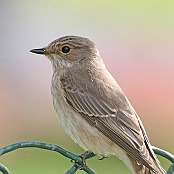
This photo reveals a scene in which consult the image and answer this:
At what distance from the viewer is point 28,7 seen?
1883 cm

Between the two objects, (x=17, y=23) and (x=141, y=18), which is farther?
(x=141, y=18)

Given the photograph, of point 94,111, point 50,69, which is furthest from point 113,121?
point 50,69

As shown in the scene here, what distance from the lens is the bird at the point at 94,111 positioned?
6.01 m

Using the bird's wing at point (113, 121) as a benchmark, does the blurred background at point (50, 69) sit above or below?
above

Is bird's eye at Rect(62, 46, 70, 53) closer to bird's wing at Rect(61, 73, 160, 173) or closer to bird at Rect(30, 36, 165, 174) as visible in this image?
bird at Rect(30, 36, 165, 174)

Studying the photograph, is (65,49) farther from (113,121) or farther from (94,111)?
(113,121)

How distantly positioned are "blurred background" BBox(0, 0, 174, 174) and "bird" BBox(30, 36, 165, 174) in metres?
3.21

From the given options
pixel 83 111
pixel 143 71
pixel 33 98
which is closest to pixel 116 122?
pixel 83 111

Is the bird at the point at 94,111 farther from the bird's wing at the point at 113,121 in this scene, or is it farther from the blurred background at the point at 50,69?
the blurred background at the point at 50,69

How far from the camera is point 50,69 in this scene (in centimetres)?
1224

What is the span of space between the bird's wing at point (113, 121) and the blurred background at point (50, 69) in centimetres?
342

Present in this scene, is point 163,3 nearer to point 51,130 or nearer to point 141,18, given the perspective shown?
point 141,18

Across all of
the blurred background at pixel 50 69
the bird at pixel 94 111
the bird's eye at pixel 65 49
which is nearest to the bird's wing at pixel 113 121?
the bird at pixel 94 111

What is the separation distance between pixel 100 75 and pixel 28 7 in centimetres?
1237
